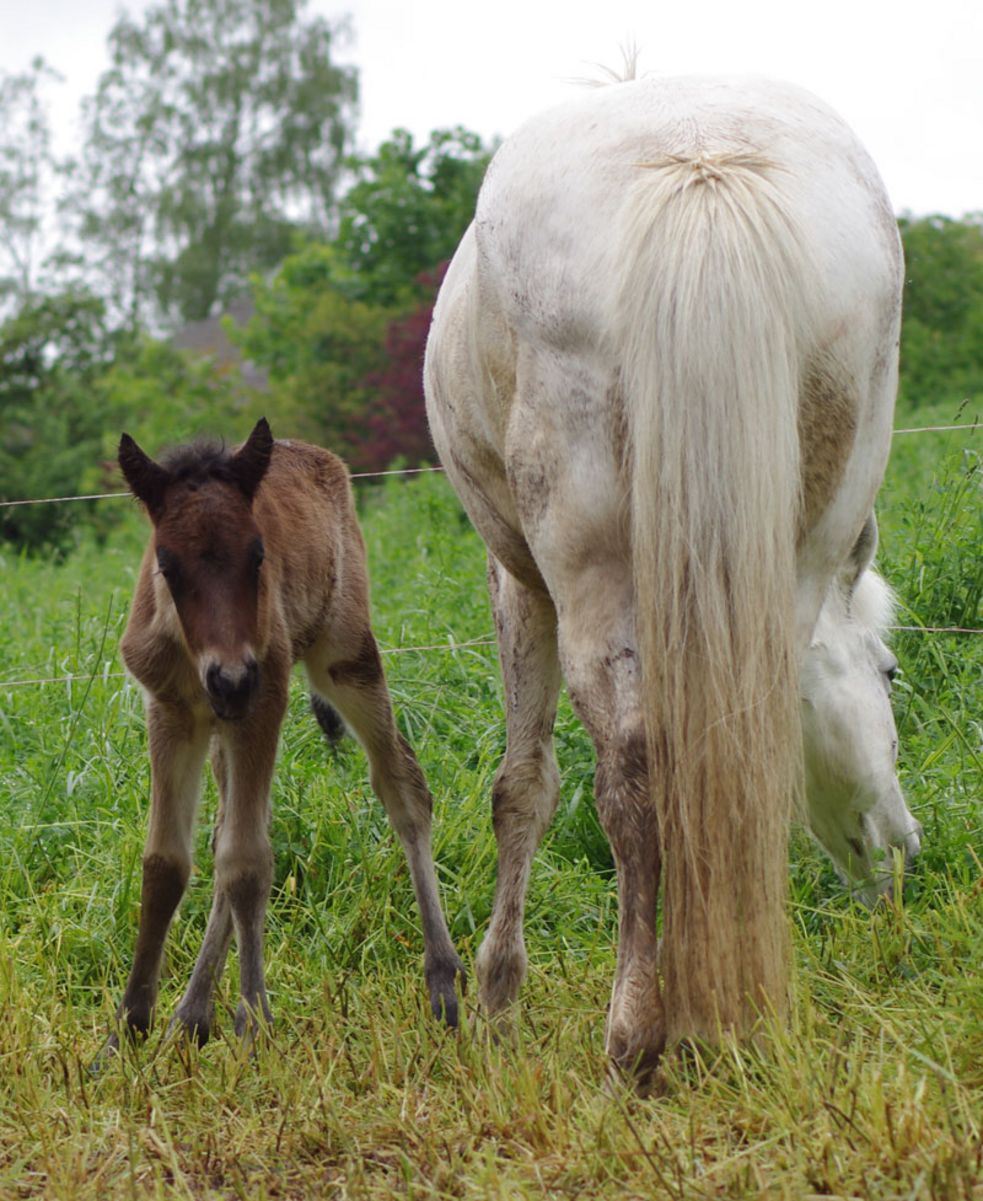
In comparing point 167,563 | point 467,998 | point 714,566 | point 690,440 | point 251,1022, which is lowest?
point 467,998

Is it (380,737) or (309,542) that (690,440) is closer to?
(309,542)

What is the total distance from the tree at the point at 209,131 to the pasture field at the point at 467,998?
33848 mm

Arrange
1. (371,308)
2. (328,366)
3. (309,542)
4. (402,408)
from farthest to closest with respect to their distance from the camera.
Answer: (371,308)
(328,366)
(402,408)
(309,542)

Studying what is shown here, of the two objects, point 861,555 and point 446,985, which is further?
point 446,985

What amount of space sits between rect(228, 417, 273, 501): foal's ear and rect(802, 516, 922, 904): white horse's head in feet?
4.91

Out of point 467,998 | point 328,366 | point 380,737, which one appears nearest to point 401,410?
point 328,366

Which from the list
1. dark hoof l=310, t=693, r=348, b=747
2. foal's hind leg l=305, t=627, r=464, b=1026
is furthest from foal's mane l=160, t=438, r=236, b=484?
dark hoof l=310, t=693, r=348, b=747

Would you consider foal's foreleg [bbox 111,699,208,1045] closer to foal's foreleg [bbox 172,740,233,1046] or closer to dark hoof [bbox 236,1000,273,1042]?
foal's foreleg [bbox 172,740,233,1046]

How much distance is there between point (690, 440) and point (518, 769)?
1.38 m

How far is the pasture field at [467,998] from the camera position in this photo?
91.3 inches

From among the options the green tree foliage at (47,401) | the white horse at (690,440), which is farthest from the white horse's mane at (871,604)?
the green tree foliage at (47,401)

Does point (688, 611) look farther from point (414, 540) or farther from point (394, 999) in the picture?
point (414, 540)

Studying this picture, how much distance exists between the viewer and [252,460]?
11.7ft

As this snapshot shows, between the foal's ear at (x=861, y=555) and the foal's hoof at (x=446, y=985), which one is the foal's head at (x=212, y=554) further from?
the foal's ear at (x=861, y=555)
